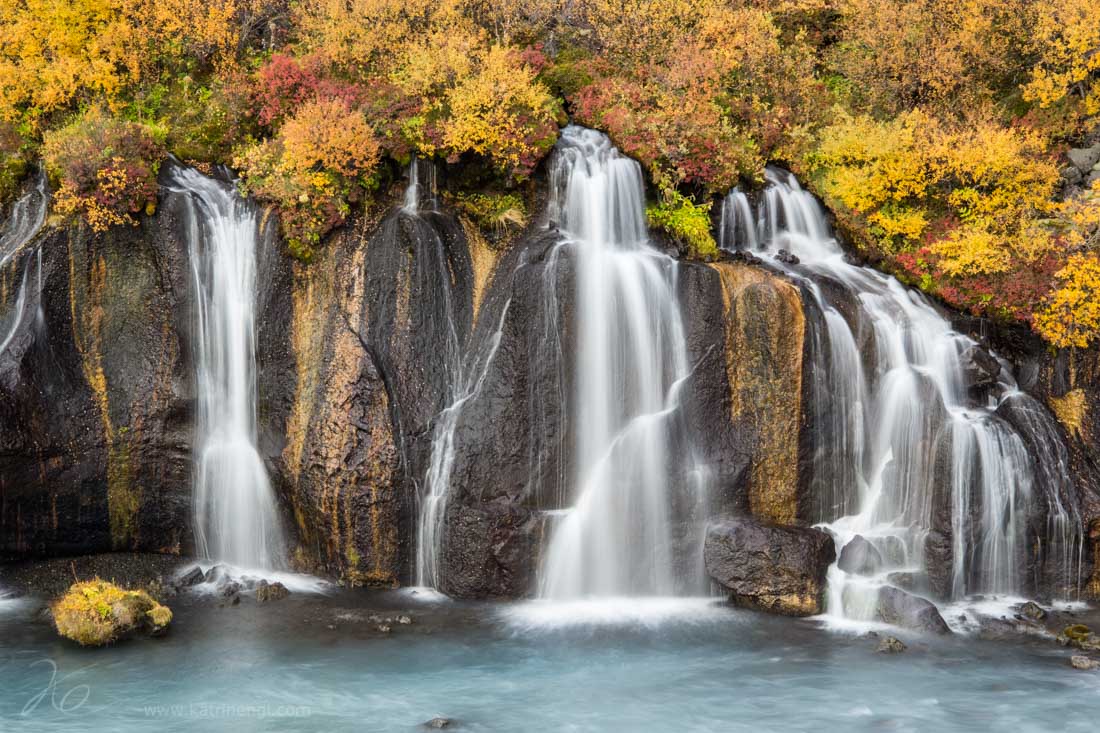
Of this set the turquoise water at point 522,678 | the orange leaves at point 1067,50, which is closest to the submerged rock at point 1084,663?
the turquoise water at point 522,678

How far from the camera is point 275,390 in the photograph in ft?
59.4

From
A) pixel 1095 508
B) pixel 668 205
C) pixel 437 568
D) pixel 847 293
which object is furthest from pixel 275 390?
pixel 1095 508

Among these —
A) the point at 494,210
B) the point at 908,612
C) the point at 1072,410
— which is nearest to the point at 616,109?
the point at 494,210

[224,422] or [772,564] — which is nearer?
[772,564]

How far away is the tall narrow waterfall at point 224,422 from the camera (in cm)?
1812

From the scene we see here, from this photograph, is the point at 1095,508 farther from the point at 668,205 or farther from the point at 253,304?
the point at 253,304

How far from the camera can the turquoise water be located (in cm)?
1246

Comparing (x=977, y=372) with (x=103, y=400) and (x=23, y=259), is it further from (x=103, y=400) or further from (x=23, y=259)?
(x=23, y=259)

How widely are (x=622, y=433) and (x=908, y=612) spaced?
5967mm

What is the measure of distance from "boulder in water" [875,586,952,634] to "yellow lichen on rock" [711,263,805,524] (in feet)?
7.44

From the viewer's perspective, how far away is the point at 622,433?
677 inches

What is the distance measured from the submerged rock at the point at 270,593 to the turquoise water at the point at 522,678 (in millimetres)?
512
